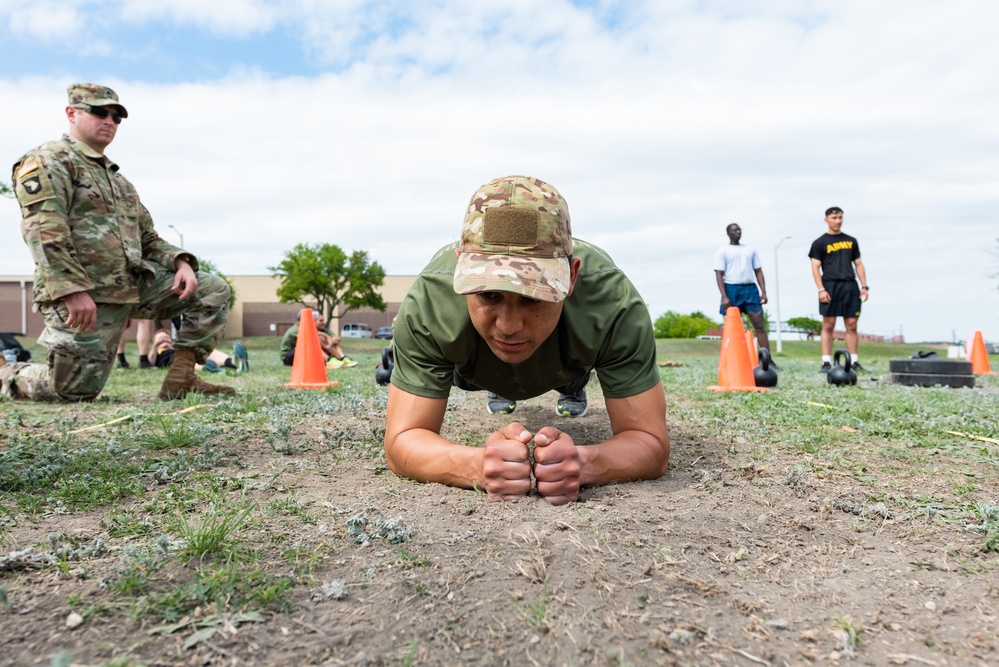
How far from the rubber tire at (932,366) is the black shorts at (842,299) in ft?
3.20

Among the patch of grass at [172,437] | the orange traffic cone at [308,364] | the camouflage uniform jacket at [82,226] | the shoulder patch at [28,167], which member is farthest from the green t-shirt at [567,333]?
the orange traffic cone at [308,364]

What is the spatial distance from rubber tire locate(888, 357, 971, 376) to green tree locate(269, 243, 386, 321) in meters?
38.5

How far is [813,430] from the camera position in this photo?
4129 millimetres

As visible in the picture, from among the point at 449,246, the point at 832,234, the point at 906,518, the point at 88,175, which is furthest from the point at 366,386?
the point at 832,234

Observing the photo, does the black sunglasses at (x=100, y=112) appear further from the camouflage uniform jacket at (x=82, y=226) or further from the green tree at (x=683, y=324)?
the green tree at (x=683, y=324)

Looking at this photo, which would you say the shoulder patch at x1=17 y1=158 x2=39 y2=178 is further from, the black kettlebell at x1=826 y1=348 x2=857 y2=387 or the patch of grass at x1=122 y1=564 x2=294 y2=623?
the black kettlebell at x1=826 y1=348 x2=857 y2=387

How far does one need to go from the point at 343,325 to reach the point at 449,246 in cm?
5880

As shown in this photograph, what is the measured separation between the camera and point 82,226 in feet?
16.7

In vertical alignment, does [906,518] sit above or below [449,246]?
below

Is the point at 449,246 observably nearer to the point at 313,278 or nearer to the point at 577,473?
the point at 577,473

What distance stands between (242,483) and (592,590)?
162cm

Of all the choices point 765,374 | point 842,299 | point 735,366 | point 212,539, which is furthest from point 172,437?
→ point 842,299

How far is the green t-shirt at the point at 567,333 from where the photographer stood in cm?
269

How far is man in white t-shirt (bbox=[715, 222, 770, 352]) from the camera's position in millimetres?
9242
